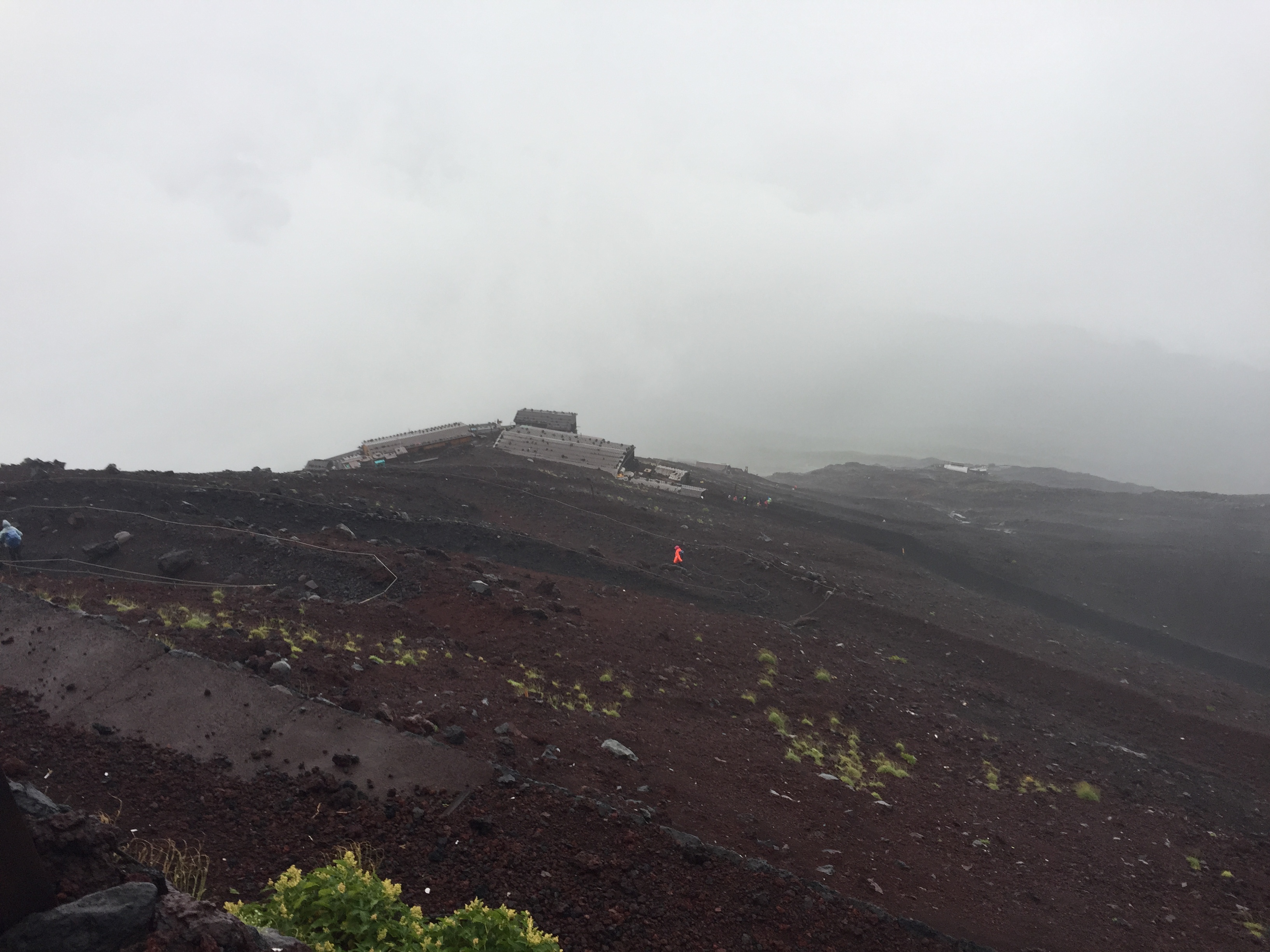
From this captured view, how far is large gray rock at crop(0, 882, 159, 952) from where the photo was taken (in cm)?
366

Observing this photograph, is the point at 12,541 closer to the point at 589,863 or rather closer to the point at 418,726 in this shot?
the point at 418,726

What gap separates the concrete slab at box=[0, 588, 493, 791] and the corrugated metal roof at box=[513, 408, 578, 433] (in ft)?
106

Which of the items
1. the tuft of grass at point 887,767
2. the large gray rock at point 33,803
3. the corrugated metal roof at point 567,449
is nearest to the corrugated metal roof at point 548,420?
the corrugated metal roof at point 567,449

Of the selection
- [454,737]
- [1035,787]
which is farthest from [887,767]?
[454,737]

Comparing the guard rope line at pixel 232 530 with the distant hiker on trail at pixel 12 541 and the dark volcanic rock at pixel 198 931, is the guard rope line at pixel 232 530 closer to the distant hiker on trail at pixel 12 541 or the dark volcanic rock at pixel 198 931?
the distant hiker on trail at pixel 12 541

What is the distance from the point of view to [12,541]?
13.8m

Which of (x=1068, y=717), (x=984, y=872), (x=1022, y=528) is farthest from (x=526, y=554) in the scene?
(x=1022, y=528)

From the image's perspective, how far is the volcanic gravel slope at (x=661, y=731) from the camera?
7.05 m

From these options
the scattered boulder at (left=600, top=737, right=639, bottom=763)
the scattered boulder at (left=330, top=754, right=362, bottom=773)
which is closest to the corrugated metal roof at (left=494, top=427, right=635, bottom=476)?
the scattered boulder at (left=600, top=737, right=639, bottom=763)

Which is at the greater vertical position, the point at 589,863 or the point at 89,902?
the point at 89,902

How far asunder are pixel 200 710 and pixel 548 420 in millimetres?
34553

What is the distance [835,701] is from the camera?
50.5 ft

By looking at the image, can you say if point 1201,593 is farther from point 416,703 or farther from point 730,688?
point 416,703

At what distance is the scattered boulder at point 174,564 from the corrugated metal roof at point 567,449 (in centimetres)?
2338
